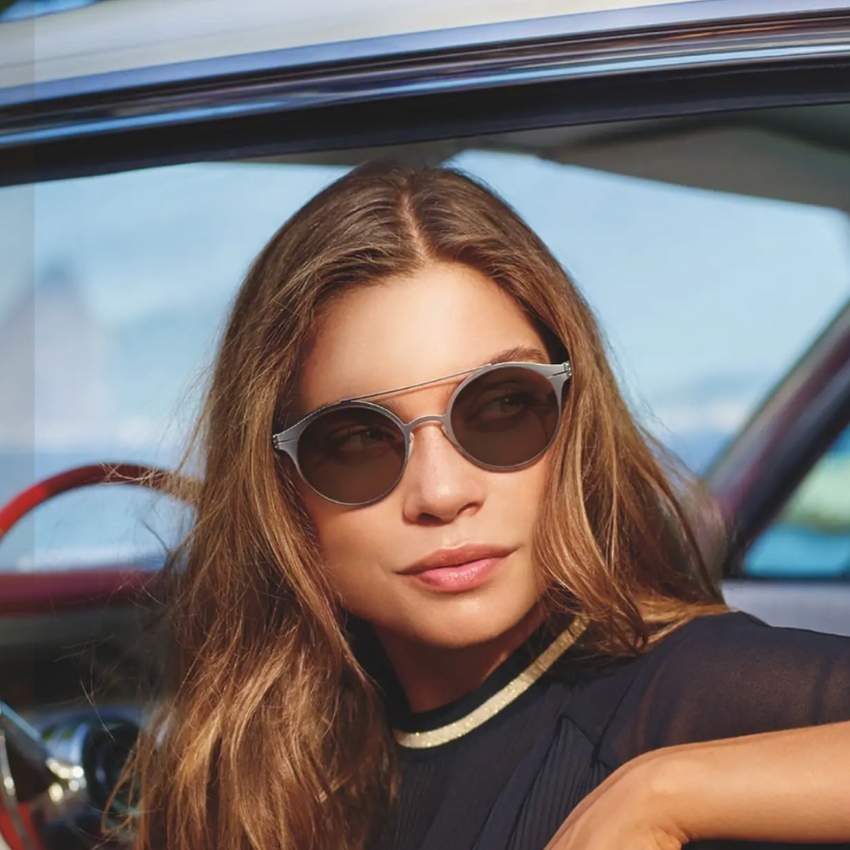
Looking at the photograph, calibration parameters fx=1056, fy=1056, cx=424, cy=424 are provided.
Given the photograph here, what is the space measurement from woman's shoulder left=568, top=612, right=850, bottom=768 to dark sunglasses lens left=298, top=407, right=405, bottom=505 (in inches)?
14.9

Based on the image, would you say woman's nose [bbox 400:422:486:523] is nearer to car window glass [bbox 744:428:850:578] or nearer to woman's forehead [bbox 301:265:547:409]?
woman's forehead [bbox 301:265:547:409]

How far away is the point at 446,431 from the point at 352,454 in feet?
0.42

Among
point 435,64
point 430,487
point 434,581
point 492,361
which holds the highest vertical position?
point 435,64

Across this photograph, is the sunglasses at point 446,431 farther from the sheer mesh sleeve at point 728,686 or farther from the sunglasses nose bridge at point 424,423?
the sheer mesh sleeve at point 728,686

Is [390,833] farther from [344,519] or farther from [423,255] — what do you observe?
[423,255]

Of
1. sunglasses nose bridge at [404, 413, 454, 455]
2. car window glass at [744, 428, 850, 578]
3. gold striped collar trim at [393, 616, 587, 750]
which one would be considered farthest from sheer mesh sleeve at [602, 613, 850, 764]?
car window glass at [744, 428, 850, 578]

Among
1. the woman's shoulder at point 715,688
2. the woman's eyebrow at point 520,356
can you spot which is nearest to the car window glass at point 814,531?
the woman's shoulder at point 715,688

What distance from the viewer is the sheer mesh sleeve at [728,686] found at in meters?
1.10


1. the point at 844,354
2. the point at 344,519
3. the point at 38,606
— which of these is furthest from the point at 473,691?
the point at 844,354

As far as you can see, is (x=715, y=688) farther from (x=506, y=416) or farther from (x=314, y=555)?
(x=314, y=555)

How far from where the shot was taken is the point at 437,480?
49.0 inches

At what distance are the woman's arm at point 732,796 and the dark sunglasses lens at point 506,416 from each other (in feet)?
1.28

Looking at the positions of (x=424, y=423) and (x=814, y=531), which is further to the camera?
(x=814, y=531)

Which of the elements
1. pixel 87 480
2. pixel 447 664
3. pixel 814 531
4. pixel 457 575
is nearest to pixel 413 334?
pixel 457 575
